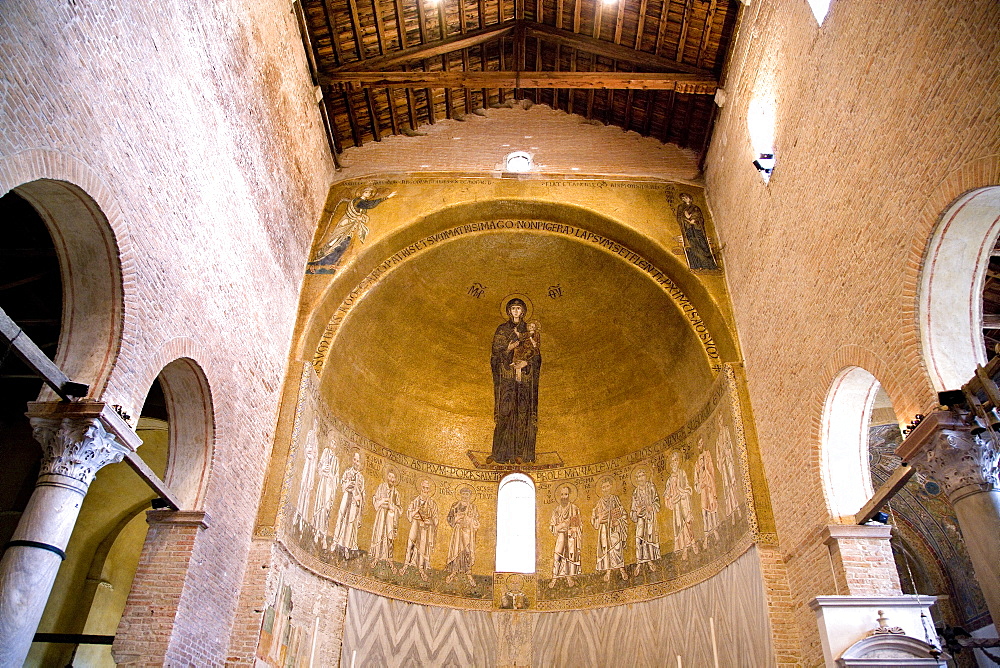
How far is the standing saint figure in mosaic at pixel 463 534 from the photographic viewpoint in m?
14.2

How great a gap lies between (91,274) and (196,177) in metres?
2.08

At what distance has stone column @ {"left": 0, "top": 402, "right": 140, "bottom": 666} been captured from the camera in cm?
639

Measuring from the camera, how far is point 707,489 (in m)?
12.6

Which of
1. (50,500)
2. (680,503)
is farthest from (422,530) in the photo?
(50,500)

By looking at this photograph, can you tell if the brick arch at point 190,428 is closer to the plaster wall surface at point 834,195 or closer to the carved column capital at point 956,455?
the plaster wall surface at point 834,195

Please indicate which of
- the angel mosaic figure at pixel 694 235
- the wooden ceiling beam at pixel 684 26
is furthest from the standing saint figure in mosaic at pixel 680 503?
the wooden ceiling beam at pixel 684 26

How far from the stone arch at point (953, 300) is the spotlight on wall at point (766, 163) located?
4393mm

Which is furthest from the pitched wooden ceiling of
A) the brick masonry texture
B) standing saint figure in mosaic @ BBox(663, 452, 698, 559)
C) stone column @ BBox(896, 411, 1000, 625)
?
stone column @ BBox(896, 411, 1000, 625)

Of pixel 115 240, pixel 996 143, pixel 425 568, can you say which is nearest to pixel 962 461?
pixel 996 143

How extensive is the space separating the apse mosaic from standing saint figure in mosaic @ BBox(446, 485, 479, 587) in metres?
0.02

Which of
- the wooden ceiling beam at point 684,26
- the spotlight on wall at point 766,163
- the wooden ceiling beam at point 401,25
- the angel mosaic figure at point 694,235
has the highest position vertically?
the wooden ceiling beam at point 401,25

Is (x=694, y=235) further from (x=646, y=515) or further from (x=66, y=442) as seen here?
(x=66, y=442)

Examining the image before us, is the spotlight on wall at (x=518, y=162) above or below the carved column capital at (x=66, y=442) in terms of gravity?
above

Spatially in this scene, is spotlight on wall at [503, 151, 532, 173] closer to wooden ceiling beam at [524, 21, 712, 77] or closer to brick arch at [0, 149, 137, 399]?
wooden ceiling beam at [524, 21, 712, 77]
